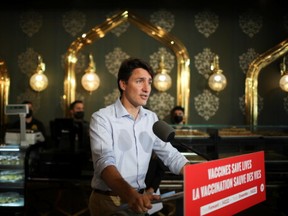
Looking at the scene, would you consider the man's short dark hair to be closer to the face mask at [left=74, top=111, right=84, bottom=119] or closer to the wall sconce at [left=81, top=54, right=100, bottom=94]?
the face mask at [left=74, top=111, right=84, bottom=119]

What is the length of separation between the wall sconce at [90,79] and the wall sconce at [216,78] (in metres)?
2.12

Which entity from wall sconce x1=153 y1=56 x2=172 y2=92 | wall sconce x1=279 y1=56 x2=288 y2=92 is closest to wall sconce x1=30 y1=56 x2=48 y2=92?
wall sconce x1=153 y1=56 x2=172 y2=92

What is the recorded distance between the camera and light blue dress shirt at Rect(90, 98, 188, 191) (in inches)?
62.4

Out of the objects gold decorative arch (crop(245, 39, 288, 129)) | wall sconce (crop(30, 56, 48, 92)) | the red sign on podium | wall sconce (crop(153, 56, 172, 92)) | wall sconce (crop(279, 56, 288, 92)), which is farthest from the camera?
gold decorative arch (crop(245, 39, 288, 129))

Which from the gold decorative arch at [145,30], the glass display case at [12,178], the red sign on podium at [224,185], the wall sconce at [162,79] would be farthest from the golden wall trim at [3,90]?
the red sign on podium at [224,185]

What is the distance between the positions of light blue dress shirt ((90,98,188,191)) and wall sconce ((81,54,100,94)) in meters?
4.39

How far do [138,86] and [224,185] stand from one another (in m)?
0.68

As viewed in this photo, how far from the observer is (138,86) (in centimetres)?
165

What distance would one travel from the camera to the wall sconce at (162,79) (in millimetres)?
5990

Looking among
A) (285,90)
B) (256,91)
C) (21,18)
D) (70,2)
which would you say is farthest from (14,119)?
(285,90)

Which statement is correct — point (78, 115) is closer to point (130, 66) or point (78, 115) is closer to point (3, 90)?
point (3, 90)

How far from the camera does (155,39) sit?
6.45m

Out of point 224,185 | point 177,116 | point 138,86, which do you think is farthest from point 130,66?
point 177,116

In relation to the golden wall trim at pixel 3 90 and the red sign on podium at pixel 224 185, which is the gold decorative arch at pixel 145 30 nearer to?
the golden wall trim at pixel 3 90
